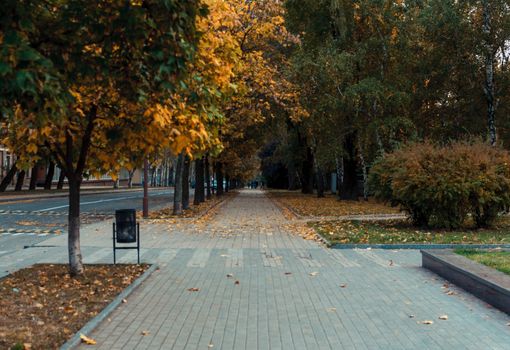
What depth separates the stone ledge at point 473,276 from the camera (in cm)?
782

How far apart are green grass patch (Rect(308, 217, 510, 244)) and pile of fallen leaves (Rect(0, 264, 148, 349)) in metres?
6.60

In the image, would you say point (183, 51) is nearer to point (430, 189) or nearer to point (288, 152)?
point (430, 189)

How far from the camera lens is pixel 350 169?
36.7 m

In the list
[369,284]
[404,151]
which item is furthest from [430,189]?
[369,284]

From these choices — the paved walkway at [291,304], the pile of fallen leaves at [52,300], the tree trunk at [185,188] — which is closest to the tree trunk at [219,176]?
the tree trunk at [185,188]

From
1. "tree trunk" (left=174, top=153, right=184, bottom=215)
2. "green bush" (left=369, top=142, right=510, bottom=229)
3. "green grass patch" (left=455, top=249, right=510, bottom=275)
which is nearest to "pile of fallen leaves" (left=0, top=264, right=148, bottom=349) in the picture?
"green grass patch" (left=455, top=249, right=510, bottom=275)

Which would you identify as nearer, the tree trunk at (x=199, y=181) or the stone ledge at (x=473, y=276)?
the stone ledge at (x=473, y=276)

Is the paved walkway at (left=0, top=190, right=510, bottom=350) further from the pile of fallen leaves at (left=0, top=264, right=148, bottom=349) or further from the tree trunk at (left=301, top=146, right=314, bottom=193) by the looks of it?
the tree trunk at (left=301, top=146, right=314, bottom=193)

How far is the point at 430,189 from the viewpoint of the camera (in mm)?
16938

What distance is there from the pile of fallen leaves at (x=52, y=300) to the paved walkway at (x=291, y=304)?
372 millimetres

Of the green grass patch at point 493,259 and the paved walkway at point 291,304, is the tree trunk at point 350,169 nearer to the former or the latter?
the paved walkway at point 291,304

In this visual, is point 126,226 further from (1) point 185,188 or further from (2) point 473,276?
(1) point 185,188

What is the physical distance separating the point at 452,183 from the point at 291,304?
1021 cm

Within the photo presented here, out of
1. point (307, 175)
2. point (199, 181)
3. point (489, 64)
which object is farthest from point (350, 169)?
point (307, 175)
